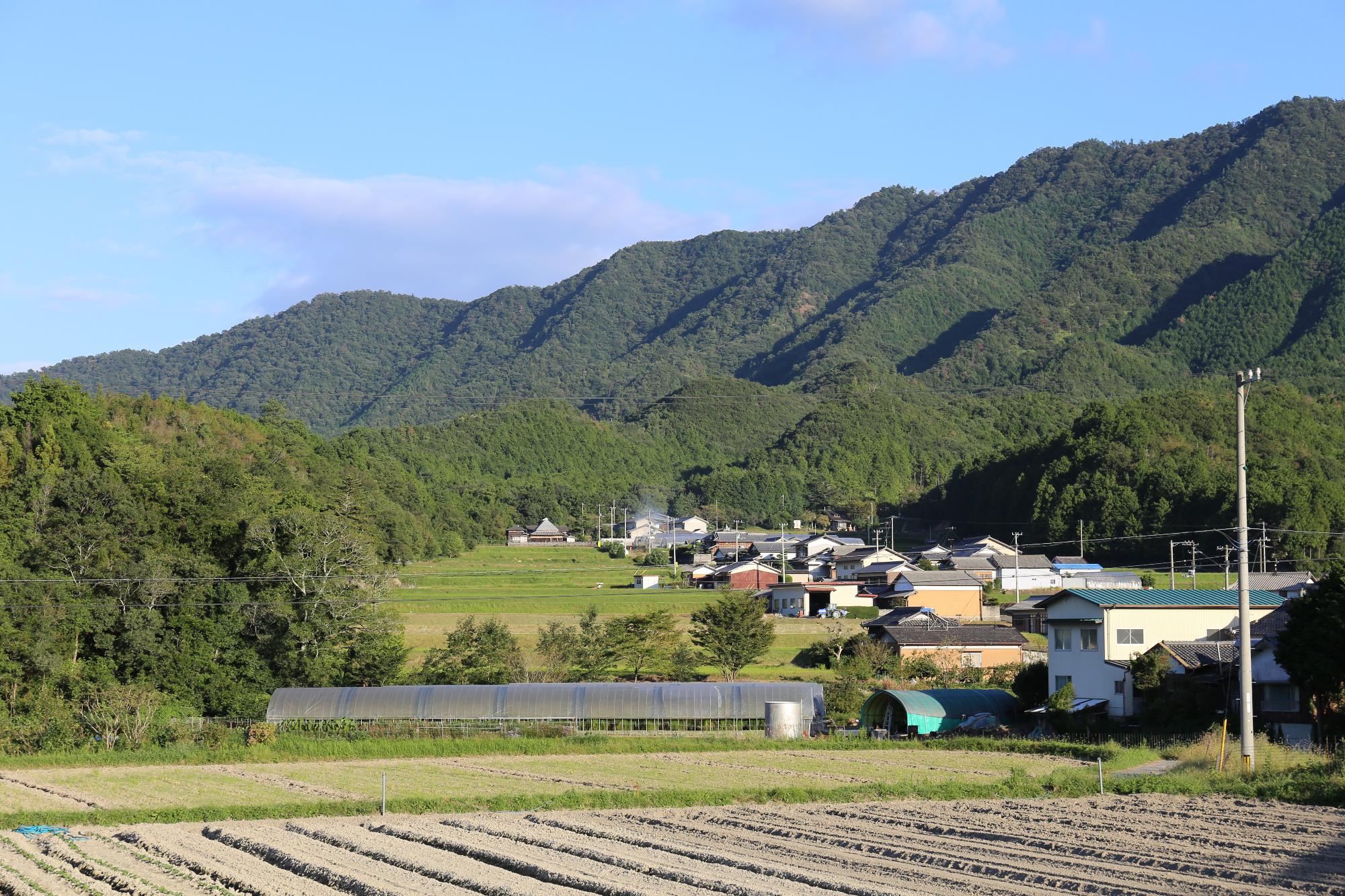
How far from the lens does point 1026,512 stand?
262 feet

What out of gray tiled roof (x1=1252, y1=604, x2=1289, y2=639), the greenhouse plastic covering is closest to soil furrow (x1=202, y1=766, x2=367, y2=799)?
the greenhouse plastic covering

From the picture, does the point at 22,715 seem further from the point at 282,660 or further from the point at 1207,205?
the point at 1207,205

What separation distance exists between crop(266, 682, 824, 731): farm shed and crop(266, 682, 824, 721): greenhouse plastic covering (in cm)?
2

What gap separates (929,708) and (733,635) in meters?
10.5

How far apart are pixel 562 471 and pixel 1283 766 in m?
97.2

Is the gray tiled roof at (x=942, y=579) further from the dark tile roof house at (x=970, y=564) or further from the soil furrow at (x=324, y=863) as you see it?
the soil furrow at (x=324, y=863)

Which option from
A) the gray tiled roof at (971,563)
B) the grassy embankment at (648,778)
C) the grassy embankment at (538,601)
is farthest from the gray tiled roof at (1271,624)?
the gray tiled roof at (971,563)

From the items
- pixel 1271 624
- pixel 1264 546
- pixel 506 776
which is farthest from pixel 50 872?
pixel 1264 546

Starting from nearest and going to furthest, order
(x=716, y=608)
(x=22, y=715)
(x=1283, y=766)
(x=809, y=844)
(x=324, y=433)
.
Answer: (x=809, y=844) < (x=1283, y=766) < (x=22, y=715) < (x=716, y=608) < (x=324, y=433)

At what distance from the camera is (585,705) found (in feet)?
101

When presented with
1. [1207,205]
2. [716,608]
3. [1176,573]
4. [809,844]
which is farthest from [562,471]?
[1207,205]

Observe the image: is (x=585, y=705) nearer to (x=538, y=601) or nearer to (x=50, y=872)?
(x=50, y=872)

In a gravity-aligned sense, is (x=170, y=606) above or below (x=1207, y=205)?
below

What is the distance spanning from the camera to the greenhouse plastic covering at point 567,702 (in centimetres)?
3052
